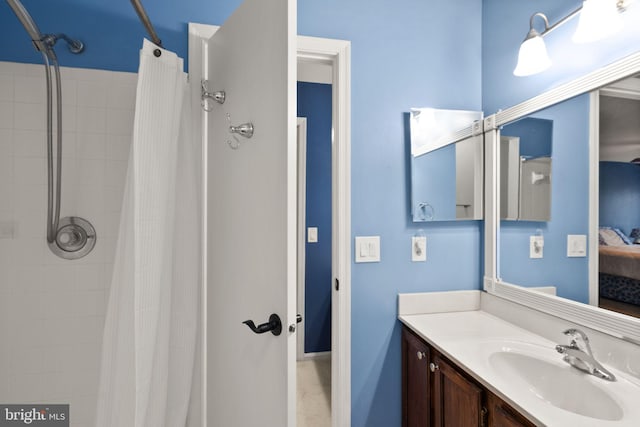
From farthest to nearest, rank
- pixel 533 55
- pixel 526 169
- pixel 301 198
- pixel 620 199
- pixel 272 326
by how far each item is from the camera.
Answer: pixel 301 198 < pixel 526 169 < pixel 533 55 < pixel 620 199 < pixel 272 326

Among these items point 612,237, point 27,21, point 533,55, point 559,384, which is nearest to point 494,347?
point 559,384

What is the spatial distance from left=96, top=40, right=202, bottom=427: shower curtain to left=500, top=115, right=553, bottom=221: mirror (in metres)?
1.42

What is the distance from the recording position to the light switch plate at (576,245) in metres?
1.15

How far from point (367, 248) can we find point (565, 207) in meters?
0.80

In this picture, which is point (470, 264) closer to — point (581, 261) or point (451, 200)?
point (451, 200)

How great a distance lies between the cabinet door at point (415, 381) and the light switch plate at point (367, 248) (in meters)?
0.39

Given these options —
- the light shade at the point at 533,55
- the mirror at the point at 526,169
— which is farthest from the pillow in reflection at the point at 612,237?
the light shade at the point at 533,55

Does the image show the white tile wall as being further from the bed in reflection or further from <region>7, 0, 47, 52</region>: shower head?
the bed in reflection

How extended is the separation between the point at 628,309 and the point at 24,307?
2183mm

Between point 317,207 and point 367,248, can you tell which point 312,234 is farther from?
point 367,248

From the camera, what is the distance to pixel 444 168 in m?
1.60

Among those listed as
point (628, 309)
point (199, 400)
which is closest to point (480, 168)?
point (628, 309)

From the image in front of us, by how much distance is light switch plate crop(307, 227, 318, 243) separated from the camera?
9.05ft

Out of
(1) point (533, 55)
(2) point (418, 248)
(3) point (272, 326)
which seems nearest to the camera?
(3) point (272, 326)
